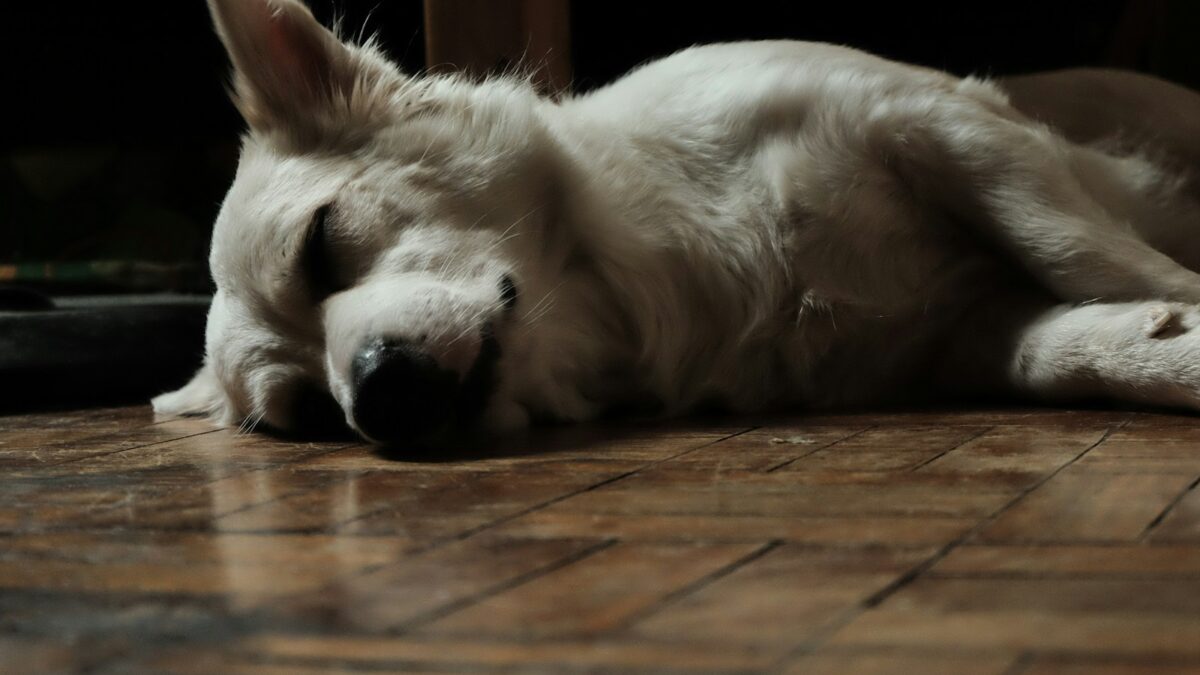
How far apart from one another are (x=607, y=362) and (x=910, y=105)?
0.66 metres

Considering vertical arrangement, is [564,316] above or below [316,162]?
below

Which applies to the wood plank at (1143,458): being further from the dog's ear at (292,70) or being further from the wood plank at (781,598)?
the dog's ear at (292,70)

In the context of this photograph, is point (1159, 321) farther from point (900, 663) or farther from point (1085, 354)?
point (900, 663)

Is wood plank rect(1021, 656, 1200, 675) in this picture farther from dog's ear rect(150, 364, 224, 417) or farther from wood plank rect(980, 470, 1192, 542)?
dog's ear rect(150, 364, 224, 417)

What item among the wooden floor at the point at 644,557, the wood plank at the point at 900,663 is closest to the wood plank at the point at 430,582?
the wooden floor at the point at 644,557

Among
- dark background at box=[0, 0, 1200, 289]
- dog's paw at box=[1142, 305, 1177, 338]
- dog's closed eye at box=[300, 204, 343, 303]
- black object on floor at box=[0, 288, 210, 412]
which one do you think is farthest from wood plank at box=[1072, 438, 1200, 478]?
dark background at box=[0, 0, 1200, 289]

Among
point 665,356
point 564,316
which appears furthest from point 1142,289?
point 564,316

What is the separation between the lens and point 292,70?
2.30m

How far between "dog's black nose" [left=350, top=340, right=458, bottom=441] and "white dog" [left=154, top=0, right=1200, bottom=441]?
5.0 inches

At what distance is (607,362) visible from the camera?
2289 millimetres

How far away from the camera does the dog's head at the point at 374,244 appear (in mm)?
1883

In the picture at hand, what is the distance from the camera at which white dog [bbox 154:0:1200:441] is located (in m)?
2.07

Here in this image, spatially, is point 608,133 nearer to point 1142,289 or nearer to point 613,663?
point 1142,289

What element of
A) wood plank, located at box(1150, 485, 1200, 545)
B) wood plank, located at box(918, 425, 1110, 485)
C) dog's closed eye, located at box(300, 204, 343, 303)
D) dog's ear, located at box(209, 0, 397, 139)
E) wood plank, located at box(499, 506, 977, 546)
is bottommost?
wood plank, located at box(918, 425, 1110, 485)
